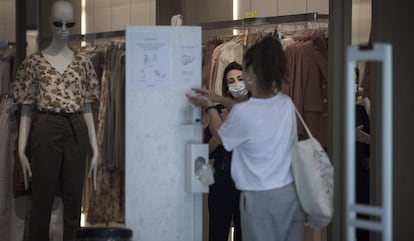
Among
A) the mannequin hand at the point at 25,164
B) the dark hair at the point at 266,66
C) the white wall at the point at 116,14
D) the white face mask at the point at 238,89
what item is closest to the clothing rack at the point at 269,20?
the white face mask at the point at 238,89

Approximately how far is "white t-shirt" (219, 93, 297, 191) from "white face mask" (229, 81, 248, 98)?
1.03 meters

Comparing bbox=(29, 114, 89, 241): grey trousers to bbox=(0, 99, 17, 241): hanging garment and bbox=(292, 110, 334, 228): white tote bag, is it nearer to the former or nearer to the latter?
bbox=(0, 99, 17, 241): hanging garment

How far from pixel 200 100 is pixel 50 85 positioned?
3.51 feet

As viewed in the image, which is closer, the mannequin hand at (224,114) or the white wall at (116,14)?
the mannequin hand at (224,114)

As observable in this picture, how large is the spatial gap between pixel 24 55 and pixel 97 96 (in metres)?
1.60

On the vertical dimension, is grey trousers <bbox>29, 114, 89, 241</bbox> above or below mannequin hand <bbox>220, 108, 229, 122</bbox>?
below

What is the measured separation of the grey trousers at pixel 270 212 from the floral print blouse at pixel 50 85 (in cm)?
145

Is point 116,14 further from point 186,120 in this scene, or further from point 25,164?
point 186,120

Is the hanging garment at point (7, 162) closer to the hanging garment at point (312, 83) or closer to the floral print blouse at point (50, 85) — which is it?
the floral print blouse at point (50, 85)

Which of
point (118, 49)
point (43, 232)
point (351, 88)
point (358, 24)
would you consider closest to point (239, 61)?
point (358, 24)

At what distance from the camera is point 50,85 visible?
4.60 m

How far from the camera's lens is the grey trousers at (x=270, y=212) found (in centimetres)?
363

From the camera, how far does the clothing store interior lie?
4145 mm

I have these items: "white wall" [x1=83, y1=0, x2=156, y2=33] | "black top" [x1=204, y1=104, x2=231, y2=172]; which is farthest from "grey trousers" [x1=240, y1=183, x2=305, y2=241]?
"white wall" [x1=83, y1=0, x2=156, y2=33]
